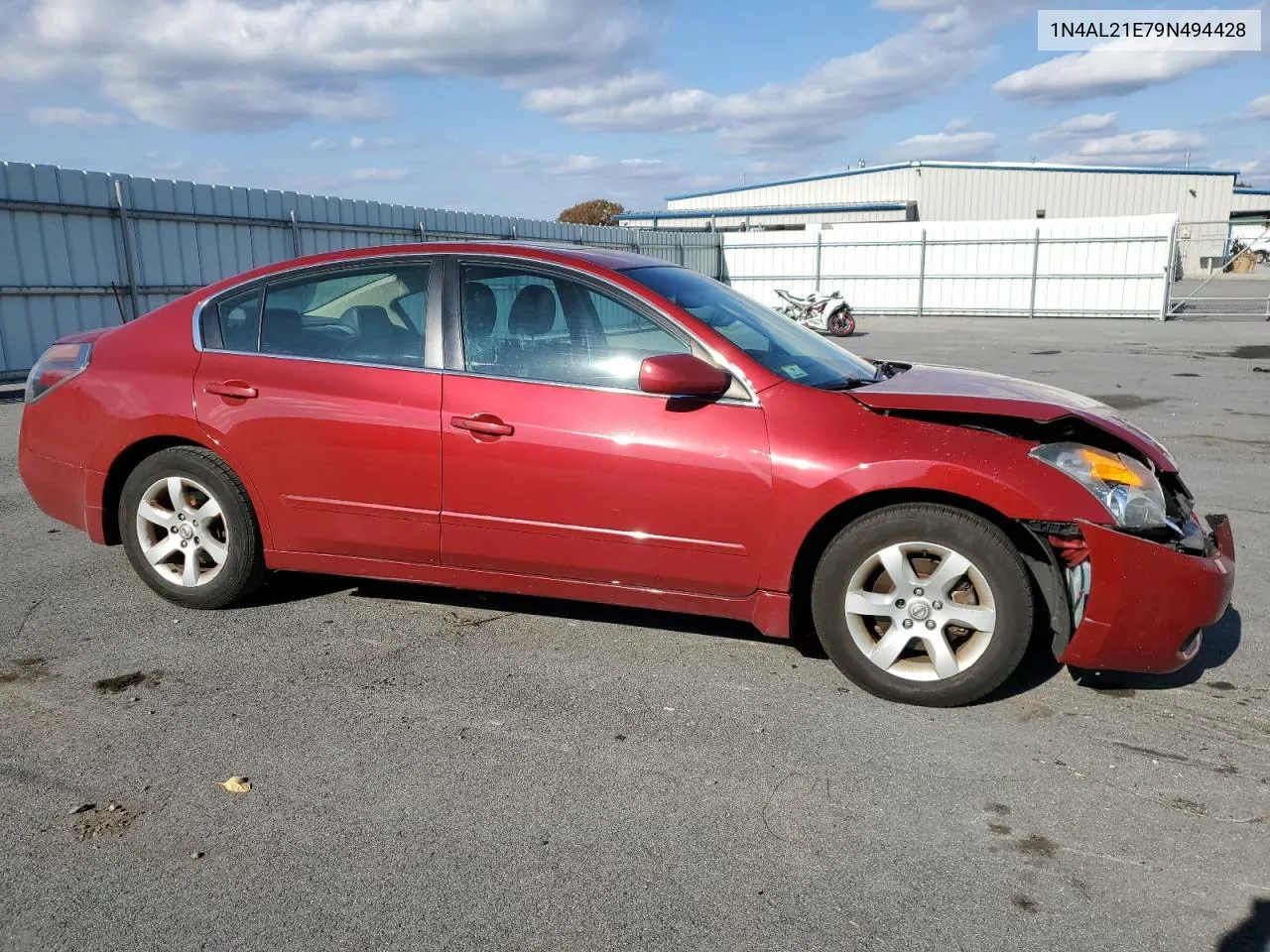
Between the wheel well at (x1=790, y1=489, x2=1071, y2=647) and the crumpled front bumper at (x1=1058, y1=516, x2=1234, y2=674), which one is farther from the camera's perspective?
the wheel well at (x1=790, y1=489, x2=1071, y2=647)

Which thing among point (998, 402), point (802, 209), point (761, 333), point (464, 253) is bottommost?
point (998, 402)

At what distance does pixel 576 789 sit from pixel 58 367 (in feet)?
11.2

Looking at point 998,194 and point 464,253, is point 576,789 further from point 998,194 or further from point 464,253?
point 998,194

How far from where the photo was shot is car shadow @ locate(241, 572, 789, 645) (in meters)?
4.46

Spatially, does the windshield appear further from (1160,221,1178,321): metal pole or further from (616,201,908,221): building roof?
(616,201,908,221): building roof

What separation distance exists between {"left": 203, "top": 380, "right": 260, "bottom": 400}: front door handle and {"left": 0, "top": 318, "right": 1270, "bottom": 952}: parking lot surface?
1.00 m

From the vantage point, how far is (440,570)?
4.20m

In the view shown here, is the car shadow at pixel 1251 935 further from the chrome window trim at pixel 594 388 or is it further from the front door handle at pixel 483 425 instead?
the front door handle at pixel 483 425

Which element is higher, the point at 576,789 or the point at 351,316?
the point at 351,316

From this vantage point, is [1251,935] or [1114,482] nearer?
[1251,935]

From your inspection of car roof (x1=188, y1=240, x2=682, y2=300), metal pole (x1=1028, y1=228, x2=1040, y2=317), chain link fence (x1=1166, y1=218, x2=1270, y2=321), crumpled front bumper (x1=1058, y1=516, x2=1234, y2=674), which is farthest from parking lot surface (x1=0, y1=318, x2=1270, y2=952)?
chain link fence (x1=1166, y1=218, x2=1270, y2=321)

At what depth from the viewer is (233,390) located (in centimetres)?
434

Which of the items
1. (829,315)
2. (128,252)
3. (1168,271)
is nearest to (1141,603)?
(128,252)

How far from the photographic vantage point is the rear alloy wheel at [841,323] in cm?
2366
